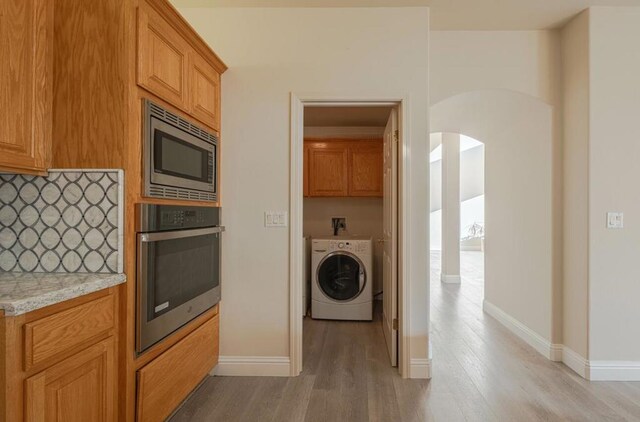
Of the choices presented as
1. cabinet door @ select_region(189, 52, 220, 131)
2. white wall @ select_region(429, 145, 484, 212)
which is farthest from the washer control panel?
white wall @ select_region(429, 145, 484, 212)

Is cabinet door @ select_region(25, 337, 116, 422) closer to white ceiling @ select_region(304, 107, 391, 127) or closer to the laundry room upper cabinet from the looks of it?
the laundry room upper cabinet

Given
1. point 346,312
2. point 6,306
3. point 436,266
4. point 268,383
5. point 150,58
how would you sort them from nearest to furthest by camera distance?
point 6,306
point 150,58
point 268,383
point 346,312
point 436,266

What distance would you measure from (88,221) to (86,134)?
386 millimetres

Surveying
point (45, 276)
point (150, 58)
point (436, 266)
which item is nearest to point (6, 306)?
point (45, 276)

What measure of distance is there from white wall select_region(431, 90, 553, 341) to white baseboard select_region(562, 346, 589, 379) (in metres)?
0.16

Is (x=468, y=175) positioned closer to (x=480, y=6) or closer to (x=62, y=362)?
(x=480, y=6)

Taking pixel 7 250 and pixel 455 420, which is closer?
pixel 7 250

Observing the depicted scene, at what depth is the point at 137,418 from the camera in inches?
59.9

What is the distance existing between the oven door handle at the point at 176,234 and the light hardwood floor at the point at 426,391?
3.43 feet

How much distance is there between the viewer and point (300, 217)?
2.46 m

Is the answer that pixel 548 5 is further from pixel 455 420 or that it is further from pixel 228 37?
pixel 455 420

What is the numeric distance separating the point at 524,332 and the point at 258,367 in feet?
7.93

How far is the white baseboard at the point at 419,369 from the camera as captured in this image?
2379 mm

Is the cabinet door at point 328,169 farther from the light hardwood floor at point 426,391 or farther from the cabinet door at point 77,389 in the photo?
the cabinet door at point 77,389
